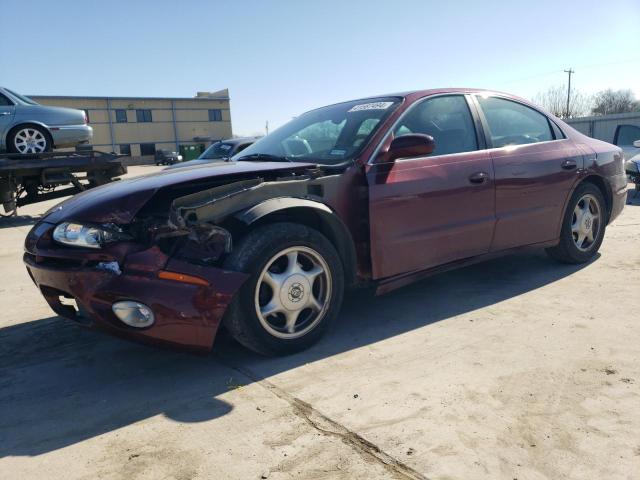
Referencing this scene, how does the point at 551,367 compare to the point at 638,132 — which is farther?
the point at 638,132

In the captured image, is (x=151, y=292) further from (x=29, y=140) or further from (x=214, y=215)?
(x=29, y=140)

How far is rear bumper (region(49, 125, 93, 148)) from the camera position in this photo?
10.7 metres

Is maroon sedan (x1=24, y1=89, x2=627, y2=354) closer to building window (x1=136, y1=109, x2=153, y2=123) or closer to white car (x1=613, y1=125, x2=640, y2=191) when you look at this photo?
white car (x1=613, y1=125, x2=640, y2=191)

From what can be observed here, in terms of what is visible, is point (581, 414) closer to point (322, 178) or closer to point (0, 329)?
point (322, 178)

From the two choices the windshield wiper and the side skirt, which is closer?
the side skirt

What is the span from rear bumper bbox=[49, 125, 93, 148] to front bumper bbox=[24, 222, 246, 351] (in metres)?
9.04

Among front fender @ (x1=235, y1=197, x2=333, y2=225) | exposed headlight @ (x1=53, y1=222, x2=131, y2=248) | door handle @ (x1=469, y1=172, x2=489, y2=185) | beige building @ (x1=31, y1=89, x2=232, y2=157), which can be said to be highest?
beige building @ (x1=31, y1=89, x2=232, y2=157)

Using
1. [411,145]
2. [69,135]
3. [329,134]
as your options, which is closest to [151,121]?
[69,135]

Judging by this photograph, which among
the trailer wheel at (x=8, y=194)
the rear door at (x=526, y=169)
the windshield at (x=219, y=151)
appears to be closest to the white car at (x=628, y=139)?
the rear door at (x=526, y=169)

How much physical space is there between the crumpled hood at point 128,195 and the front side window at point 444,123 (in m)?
0.96

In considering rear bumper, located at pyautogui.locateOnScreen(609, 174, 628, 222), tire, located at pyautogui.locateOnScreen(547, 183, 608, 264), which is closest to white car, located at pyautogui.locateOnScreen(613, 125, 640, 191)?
rear bumper, located at pyautogui.locateOnScreen(609, 174, 628, 222)

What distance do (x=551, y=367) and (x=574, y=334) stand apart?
1.88ft

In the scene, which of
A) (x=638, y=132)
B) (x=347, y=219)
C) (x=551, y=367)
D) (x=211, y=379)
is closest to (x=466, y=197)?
(x=347, y=219)

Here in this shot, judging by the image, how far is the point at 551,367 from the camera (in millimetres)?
2883
